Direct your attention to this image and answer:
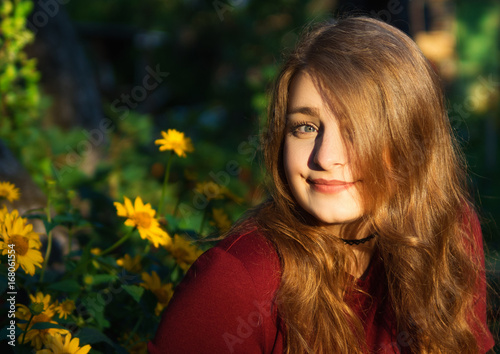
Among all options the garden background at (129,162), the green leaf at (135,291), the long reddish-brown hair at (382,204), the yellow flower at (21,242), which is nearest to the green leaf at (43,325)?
the garden background at (129,162)

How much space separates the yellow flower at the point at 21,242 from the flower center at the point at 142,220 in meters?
0.28

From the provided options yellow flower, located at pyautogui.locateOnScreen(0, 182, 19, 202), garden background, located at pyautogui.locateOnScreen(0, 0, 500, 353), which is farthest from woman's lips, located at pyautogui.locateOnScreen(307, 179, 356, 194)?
yellow flower, located at pyautogui.locateOnScreen(0, 182, 19, 202)

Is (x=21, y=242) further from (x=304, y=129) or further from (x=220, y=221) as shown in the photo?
(x=304, y=129)

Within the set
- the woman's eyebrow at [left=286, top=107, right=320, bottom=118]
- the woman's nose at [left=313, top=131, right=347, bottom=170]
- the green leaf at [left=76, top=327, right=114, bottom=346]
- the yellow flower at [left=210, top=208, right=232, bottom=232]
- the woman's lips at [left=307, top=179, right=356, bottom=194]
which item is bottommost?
the green leaf at [left=76, top=327, right=114, bottom=346]

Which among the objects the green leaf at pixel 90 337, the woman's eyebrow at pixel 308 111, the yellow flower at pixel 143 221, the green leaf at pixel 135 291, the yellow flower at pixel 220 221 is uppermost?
the woman's eyebrow at pixel 308 111

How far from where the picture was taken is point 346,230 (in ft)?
5.14

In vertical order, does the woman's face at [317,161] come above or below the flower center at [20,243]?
above

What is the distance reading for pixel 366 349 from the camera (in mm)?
1453

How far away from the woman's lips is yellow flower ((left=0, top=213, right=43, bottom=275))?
740 millimetres

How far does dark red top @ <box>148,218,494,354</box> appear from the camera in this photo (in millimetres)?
1283

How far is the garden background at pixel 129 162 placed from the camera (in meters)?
1.52

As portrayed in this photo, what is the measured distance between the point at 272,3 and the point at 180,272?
21.0 ft

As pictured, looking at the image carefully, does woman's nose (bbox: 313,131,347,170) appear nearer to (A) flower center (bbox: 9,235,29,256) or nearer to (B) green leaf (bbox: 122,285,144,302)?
(B) green leaf (bbox: 122,285,144,302)

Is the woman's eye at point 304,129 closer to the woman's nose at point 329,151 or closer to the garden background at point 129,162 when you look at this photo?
the woman's nose at point 329,151
